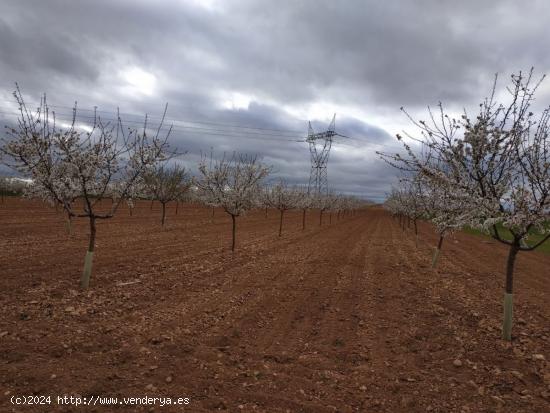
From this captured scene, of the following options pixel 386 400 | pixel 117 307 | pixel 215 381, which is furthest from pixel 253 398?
pixel 117 307

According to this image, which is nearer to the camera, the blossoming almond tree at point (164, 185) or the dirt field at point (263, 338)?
the dirt field at point (263, 338)

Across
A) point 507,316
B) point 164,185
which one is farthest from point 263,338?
point 164,185

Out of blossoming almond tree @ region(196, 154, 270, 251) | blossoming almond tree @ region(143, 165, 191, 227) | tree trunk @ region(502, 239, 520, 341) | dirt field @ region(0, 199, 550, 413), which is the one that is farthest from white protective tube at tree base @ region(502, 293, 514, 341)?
blossoming almond tree @ region(143, 165, 191, 227)

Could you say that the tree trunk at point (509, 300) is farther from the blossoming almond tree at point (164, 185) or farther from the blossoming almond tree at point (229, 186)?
the blossoming almond tree at point (164, 185)

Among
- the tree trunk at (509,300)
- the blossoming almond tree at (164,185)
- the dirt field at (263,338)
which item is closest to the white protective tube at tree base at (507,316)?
the tree trunk at (509,300)

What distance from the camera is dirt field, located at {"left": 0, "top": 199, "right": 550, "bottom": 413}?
18.8 ft

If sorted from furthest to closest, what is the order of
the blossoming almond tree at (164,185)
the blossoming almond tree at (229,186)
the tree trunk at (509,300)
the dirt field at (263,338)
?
the blossoming almond tree at (164,185) < the blossoming almond tree at (229,186) < the tree trunk at (509,300) < the dirt field at (263,338)

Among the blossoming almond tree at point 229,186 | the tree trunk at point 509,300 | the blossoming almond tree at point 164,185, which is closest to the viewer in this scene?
the tree trunk at point 509,300

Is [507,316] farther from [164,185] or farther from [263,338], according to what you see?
[164,185]

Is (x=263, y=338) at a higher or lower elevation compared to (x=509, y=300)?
lower

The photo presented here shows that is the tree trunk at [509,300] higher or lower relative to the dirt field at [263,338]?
higher

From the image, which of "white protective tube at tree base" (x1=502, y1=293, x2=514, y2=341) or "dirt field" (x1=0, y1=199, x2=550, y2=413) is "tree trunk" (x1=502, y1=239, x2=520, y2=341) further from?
A: "dirt field" (x1=0, y1=199, x2=550, y2=413)

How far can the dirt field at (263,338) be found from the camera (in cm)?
573

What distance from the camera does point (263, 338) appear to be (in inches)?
313
